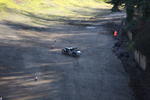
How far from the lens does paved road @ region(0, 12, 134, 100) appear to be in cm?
2778

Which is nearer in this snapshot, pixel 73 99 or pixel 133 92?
pixel 73 99

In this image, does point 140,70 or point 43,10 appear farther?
point 43,10

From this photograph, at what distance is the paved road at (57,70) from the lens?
27.8 meters

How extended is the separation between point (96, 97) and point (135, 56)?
13503mm

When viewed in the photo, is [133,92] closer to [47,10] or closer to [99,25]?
[99,25]

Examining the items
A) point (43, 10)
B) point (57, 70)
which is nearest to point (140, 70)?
point (57, 70)

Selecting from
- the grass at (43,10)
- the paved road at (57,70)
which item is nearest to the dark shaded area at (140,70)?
the paved road at (57,70)

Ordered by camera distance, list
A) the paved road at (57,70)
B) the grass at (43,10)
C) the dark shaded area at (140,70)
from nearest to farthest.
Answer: the dark shaded area at (140,70) < the paved road at (57,70) < the grass at (43,10)

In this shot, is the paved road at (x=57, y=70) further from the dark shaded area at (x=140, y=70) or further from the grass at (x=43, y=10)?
the grass at (x=43, y=10)

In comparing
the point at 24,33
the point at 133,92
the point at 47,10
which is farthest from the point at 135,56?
the point at 47,10

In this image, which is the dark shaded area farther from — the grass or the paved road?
the grass

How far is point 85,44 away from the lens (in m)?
52.9

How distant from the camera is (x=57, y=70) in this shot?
35.6 metres

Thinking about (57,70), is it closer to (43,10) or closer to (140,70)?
(140,70)
